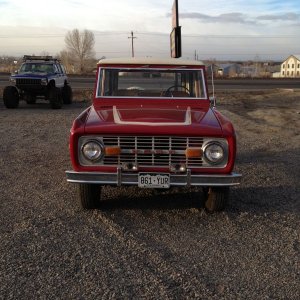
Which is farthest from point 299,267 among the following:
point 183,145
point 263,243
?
point 183,145

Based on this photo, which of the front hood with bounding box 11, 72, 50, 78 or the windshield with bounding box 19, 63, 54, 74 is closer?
the front hood with bounding box 11, 72, 50, 78

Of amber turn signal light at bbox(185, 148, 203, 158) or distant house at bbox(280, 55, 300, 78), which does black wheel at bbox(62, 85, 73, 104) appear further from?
distant house at bbox(280, 55, 300, 78)

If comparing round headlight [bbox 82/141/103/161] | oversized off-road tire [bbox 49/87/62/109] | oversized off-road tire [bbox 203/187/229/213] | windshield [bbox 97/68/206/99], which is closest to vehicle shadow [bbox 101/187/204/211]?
oversized off-road tire [bbox 203/187/229/213]

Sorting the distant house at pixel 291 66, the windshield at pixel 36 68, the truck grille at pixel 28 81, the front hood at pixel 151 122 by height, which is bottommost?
the distant house at pixel 291 66

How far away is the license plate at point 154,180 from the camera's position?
470 centimetres

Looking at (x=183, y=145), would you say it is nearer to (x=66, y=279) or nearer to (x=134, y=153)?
(x=134, y=153)

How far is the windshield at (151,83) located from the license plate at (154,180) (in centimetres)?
169

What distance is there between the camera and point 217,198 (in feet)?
16.8

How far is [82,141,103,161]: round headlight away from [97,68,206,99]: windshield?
4.75 feet

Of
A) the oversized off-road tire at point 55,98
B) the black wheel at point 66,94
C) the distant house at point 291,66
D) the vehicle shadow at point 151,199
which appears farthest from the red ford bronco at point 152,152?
the distant house at point 291,66

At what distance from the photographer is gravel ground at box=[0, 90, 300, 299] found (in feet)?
11.5

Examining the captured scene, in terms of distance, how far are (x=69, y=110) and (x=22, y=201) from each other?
1141 centimetres

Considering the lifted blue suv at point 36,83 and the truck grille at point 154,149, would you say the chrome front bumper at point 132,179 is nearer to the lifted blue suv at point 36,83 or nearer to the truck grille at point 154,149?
the truck grille at point 154,149

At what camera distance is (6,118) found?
14.1m
